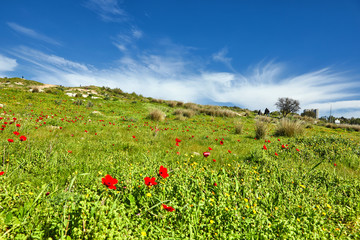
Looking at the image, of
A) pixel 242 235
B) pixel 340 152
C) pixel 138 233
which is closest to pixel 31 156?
pixel 138 233

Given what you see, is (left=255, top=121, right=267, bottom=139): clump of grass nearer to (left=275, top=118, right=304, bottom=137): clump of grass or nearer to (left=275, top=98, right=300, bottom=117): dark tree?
(left=275, top=118, right=304, bottom=137): clump of grass

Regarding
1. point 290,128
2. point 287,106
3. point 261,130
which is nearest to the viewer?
point 261,130

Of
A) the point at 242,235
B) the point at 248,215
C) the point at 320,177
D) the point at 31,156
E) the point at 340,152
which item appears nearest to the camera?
the point at 242,235

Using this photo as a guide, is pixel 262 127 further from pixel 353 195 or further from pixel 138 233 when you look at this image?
pixel 138 233

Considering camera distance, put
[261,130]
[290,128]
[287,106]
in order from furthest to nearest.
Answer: [287,106], [290,128], [261,130]

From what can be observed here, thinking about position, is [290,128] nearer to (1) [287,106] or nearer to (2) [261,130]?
(2) [261,130]

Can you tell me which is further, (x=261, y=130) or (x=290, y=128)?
(x=290, y=128)

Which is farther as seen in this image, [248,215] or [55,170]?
[55,170]

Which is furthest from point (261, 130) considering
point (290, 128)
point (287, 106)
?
point (287, 106)

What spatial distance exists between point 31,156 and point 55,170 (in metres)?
0.88

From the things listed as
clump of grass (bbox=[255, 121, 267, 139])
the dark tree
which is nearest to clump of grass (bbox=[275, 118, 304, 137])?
clump of grass (bbox=[255, 121, 267, 139])

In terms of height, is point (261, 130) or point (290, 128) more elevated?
point (290, 128)

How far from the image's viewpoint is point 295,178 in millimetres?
3443

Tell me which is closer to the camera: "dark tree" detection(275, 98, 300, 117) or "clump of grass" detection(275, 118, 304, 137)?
"clump of grass" detection(275, 118, 304, 137)
